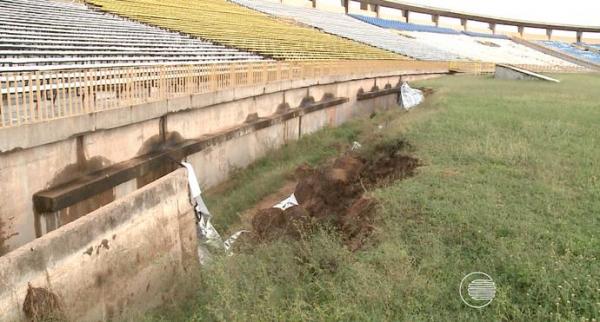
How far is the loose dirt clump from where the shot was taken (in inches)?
223

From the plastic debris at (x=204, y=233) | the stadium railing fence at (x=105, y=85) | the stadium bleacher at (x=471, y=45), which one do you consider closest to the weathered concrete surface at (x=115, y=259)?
the plastic debris at (x=204, y=233)

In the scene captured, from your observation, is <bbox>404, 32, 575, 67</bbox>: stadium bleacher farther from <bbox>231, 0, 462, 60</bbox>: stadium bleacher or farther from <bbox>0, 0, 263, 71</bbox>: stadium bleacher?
<bbox>0, 0, 263, 71</bbox>: stadium bleacher

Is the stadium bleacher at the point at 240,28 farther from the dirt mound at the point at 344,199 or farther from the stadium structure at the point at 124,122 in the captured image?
the dirt mound at the point at 344,199

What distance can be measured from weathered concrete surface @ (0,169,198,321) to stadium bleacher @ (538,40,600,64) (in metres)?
62.7

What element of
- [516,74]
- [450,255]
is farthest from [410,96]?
[450,255]

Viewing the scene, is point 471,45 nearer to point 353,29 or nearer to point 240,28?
point 353,29

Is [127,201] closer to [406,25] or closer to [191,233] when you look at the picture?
[191,233]

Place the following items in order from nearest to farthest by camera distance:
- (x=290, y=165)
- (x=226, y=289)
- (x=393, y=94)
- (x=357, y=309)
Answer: (x=357, y=309), (x=226, y=289), (x=290, y=165), (x=393, y=94)

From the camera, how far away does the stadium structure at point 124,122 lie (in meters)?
6.75

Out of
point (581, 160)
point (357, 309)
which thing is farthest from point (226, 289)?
point (581, 160)

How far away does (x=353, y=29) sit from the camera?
48.6 meters

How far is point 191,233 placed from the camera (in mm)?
9211

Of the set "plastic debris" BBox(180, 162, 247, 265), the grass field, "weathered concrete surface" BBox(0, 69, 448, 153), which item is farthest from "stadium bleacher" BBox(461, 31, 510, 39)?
"plastic debris" BBox(180, 162, 247, 265)

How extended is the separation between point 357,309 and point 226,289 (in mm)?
1494
